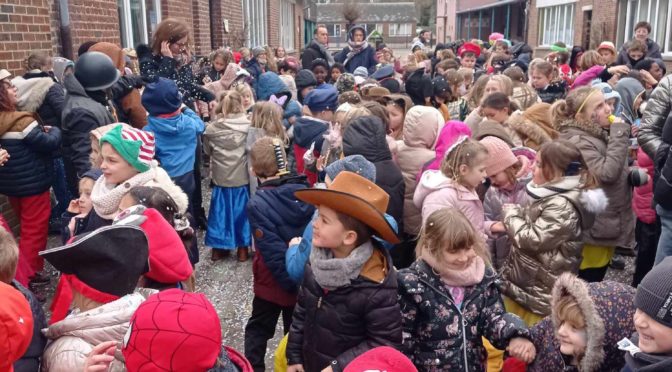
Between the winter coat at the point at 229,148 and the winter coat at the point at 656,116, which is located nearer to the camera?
the winter coat at the point at 656,116

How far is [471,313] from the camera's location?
266cm

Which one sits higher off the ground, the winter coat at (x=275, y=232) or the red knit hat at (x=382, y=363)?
the red knit hat at (x=382, y=363)

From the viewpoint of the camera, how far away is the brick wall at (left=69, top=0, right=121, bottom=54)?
7129mm

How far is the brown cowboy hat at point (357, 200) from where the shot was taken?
2.52 m

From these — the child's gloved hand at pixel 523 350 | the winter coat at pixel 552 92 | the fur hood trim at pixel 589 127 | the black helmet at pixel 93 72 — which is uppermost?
the black helmet at pixel 93 72

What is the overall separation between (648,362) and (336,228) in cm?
130

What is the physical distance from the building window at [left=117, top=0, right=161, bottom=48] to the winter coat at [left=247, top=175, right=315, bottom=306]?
21.3 feet

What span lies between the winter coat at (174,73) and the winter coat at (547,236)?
Answer: 4.43 metres

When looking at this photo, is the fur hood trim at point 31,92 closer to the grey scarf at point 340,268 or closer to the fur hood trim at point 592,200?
the grey scarf at point 340,268

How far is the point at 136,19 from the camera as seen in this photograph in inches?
382

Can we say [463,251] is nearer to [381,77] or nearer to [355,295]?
[355,295]

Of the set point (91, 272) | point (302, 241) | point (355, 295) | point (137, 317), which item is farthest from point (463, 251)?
point (91, 272)

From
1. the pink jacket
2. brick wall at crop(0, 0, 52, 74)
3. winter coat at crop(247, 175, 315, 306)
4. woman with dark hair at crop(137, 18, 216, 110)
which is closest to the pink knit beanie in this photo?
winter coat at crop(247, 175, 315, 306)

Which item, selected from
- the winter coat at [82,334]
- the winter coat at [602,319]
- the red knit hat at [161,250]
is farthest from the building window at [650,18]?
the winter coat at [82,334]
